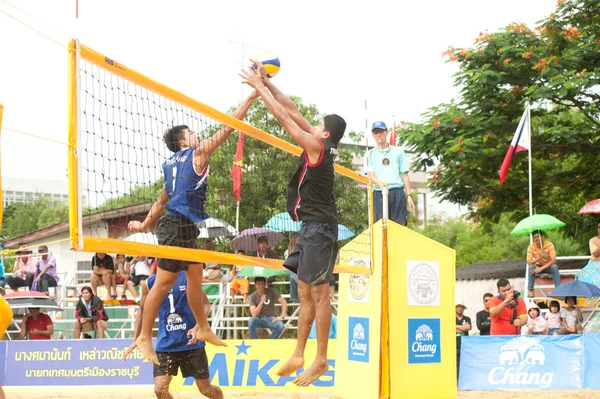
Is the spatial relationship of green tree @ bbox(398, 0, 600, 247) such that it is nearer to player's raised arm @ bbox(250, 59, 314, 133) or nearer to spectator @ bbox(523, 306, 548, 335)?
spectator @ bbox(523, 306, 548, 335)

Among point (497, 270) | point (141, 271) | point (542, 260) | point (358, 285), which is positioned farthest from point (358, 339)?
point (497, 270)

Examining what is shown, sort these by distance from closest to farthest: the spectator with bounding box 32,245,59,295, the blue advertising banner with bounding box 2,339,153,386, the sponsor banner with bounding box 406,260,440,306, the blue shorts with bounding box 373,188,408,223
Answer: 1. the sponsor banner with bounding box 406,260,440,306
2. the blue shorts with bounding box 373,188,408,223
3. the blue advertising banner with bounding box 2,339,153,386
4. the spectator with bounding box 32,245,59,295

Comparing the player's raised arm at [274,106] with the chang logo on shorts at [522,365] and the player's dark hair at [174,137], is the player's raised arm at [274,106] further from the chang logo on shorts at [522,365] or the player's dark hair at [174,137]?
the chang logo on shorts at [522,365]

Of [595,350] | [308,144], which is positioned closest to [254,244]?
[308,144]

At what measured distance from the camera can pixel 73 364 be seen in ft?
40.7

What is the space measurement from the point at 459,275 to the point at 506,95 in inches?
384

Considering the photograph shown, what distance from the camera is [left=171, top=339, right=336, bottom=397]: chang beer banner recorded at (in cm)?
1158

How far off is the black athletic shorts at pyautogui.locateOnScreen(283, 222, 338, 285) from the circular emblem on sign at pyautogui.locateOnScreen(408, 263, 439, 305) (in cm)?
326

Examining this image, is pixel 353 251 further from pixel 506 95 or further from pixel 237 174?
pixel 506 95

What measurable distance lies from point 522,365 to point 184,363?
5540 mm

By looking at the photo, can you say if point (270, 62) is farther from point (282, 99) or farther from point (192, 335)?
point (192, 335)

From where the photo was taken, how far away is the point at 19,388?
12492 millimetres

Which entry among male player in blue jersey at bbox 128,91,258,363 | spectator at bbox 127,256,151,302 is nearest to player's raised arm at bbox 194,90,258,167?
male player in blue jersey at bbox 128,91,258,363

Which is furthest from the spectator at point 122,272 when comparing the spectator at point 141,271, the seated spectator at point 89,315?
the seated spectator at point 89,315
